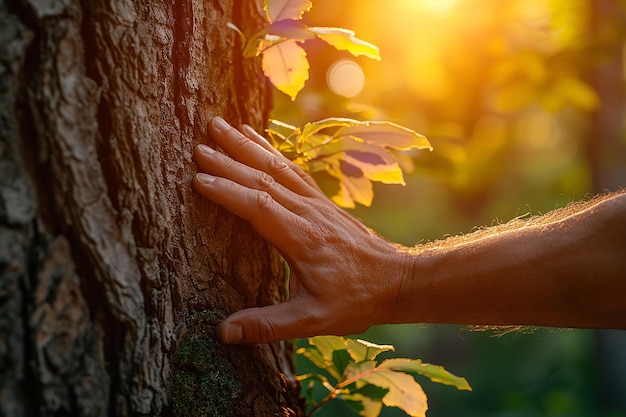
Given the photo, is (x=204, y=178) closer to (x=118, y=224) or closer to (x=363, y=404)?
(x=118, y=224)

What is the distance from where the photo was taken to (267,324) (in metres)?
1.33

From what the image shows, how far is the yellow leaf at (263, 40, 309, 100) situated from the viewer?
1469 millimetres

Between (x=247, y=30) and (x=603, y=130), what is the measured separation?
750 centimetres

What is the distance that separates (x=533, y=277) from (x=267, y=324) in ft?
2.02

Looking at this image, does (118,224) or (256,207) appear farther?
(256,207)

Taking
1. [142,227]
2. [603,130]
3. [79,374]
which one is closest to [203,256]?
[142,227]

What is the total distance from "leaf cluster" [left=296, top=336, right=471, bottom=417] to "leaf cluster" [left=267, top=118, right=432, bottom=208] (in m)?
0.42

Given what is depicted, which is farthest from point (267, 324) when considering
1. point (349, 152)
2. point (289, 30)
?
point (289, 30)

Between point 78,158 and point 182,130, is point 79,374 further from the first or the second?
point 182,130

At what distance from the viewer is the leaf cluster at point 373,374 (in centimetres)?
147

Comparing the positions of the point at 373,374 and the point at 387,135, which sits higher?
the point at 387,135

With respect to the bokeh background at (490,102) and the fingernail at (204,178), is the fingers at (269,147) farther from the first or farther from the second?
the bokeh background at (490,102)

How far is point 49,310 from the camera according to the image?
3.11ft

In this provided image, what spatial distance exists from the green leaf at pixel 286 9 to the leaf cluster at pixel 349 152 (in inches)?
10.5
